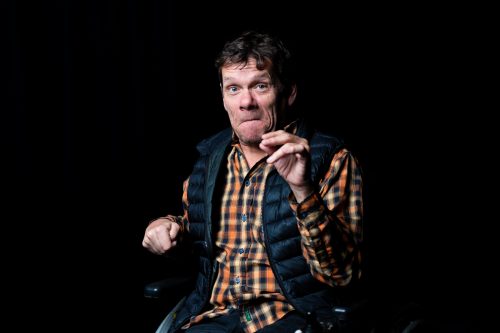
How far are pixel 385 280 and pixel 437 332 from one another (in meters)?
0.68

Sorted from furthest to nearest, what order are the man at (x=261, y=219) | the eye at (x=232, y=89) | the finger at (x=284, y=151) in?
the eye at (x=232, y=89) → the man at (x=261, y=219) → the finger at (x=284, y=151)

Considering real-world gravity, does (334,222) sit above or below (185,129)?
below

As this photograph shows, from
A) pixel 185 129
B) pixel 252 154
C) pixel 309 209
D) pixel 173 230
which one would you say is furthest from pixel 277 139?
pixel 185 129

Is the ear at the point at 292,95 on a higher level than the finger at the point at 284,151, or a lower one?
higher

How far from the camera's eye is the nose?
1901 mm

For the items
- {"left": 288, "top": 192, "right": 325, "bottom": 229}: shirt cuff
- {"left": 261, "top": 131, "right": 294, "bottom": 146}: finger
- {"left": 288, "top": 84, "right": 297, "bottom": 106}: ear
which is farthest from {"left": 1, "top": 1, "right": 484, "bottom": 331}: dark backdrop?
{"left": 261, "top": 131, "right": 294, "bottom": 146}: finger

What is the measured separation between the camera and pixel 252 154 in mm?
2033

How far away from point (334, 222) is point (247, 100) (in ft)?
1.69

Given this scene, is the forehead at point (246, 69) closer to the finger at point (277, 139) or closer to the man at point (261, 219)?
Answer: the man at point (261, 219)

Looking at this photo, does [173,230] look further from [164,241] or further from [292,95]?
[292,95]

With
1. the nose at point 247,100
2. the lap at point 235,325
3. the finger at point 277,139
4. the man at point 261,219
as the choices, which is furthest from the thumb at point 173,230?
the finger at point 277,139

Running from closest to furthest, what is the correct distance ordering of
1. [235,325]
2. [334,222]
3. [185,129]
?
[334,222] → [235,325] → [185,129]

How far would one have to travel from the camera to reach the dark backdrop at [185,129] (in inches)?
89.3

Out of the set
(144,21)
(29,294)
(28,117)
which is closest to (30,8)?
(28,117)
